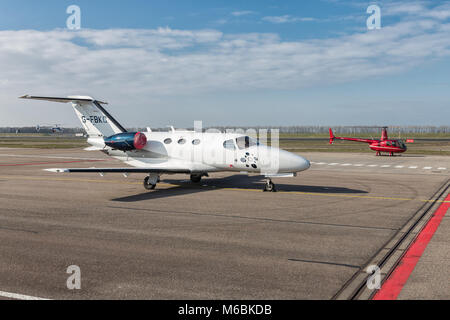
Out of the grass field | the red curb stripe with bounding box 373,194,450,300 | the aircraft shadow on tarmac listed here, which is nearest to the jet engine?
the aircraft shadow on tarmac

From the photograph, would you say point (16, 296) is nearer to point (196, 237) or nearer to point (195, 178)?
point (196, 237)

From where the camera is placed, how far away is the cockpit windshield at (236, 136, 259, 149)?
1794 cm

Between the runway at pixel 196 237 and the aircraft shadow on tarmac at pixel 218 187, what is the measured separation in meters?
0.10

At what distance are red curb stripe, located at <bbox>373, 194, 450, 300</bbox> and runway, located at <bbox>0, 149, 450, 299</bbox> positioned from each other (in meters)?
0.69

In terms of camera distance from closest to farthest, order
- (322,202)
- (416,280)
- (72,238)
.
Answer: (416,280), (72,238), (322,202)

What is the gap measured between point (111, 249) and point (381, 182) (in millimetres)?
17472

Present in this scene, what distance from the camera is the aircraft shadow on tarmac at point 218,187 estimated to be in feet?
57.9

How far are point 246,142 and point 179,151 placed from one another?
11.9 ft

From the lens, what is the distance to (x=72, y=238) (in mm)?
10359

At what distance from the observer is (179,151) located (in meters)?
19.5

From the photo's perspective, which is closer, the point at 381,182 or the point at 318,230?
the point at 318,230
